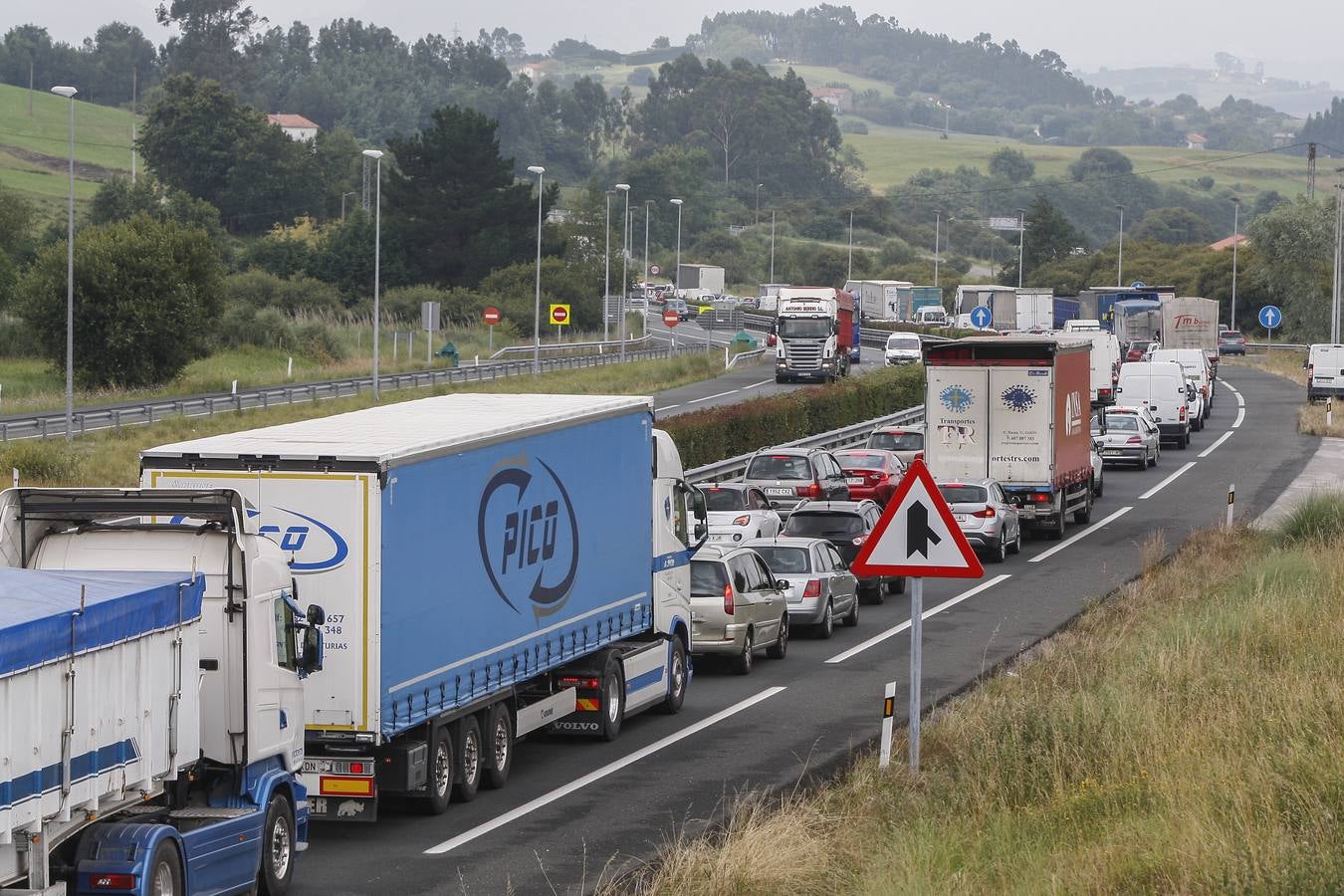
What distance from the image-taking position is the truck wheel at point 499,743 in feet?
51.1

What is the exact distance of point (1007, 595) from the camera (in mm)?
28469

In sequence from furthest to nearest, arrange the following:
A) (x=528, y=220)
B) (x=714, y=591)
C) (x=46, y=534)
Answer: (x=528, y=220), (x=714, y=591), (x=46, y=534)

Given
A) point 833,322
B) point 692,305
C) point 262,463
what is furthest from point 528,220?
point 262,463

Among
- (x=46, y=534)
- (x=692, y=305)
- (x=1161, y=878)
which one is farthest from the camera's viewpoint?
(x=692, y=305)

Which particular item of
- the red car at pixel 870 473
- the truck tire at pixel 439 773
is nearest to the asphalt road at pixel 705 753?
the truck tire at pixel 439 773

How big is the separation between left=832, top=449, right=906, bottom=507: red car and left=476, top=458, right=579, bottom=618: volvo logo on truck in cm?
1983

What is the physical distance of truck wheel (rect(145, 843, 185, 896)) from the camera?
1005 cm

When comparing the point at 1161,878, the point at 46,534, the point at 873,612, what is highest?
the point at 46,534

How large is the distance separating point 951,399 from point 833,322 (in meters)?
37.7

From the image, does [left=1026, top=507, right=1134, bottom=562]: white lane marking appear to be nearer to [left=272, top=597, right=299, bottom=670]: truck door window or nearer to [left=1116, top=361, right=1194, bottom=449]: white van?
[left=1116, top=361, right=1194, bottom=449]: white van

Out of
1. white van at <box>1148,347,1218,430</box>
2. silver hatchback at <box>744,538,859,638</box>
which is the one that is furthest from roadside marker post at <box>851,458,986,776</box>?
white van at <box>1148,347,1218,430</box>

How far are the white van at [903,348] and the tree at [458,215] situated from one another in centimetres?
3276

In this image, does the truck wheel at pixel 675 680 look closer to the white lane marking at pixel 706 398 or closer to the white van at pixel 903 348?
the white lane marking at pixel 706 398

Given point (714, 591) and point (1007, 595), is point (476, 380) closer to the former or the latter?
point (1007, 595)
